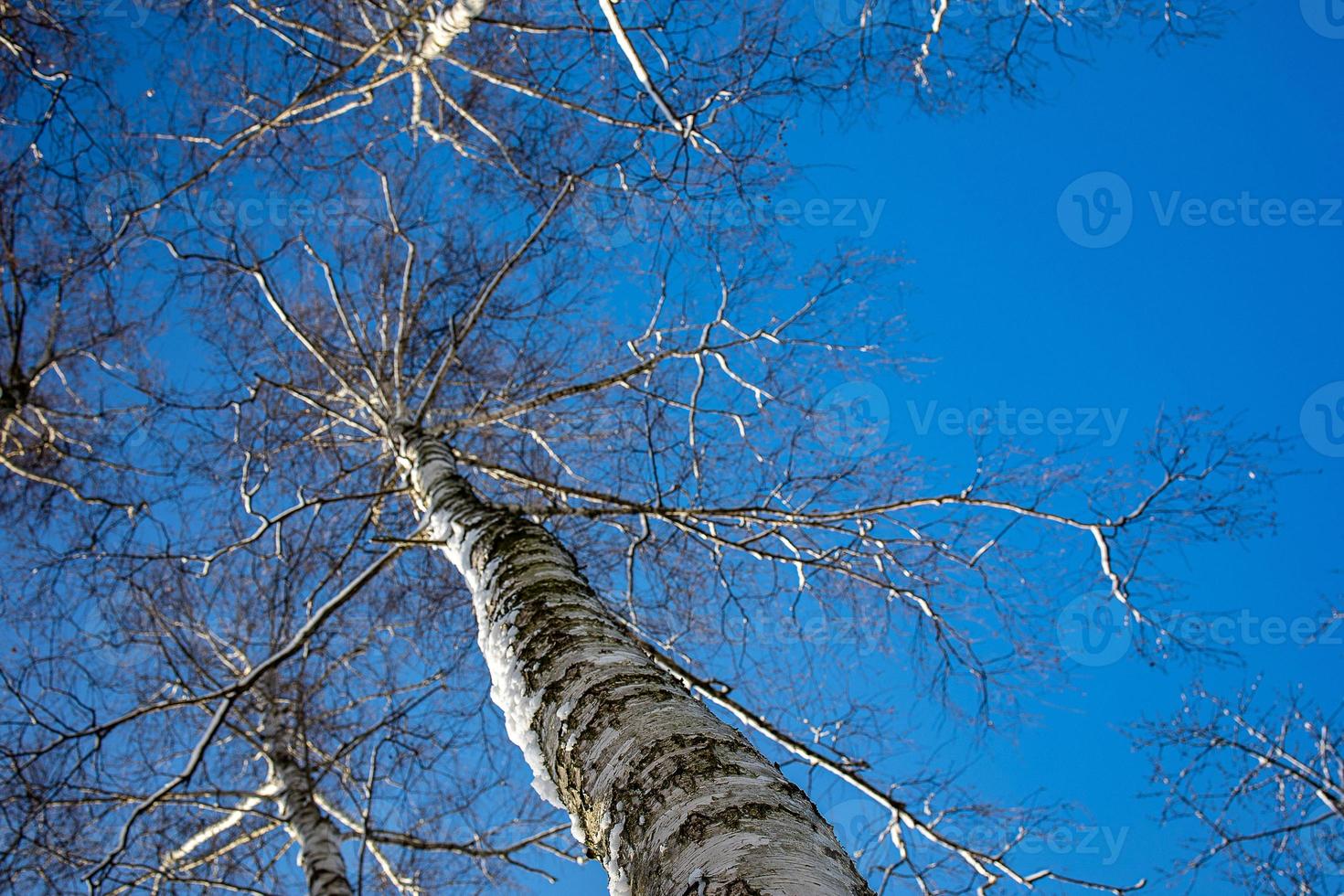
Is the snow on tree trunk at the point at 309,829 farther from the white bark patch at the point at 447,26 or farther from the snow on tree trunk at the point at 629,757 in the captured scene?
the white bark patch at the point at 447,26

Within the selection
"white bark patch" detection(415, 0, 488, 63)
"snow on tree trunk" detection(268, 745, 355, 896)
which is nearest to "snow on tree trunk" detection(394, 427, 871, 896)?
"white bark patch" detection(415, 0, 488, 63)

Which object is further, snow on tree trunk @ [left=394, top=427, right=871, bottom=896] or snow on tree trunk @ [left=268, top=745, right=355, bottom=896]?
snow on tree trunk @ [left=268, top=745, right=355, bottom=896]

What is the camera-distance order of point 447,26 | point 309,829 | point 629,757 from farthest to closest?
point 309,829
point 447,26
point 629,757

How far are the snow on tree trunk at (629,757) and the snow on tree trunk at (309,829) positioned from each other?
285 cm

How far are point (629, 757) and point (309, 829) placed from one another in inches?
161

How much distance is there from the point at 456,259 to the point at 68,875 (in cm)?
420

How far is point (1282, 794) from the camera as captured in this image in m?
6.00

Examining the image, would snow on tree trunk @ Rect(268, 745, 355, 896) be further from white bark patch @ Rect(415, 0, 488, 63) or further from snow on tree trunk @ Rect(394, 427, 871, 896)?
white bark patch @ Rect(415, 0, 488, 63)

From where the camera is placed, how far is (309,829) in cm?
460

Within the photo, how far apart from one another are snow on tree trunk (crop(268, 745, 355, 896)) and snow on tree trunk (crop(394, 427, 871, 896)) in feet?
9.34

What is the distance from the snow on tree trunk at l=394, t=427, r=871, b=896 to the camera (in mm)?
1183

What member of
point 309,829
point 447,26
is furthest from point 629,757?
point 309,829

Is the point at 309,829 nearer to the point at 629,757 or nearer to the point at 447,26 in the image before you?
the point at 629,757

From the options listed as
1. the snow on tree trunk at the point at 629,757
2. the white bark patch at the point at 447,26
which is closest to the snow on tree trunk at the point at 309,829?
the snow on tree trunk at the point at 629,757
